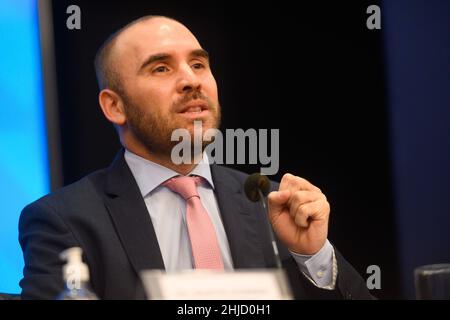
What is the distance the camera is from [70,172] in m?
2.71

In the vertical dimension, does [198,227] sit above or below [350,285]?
above

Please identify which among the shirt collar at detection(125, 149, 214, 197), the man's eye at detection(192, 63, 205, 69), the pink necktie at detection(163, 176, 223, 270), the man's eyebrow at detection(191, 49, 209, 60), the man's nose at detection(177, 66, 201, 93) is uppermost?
the man's eyebrow at detection(191, 49, 209, 60)

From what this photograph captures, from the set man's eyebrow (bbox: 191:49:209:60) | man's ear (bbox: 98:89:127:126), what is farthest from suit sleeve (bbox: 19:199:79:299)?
man's eyebrow (bbox: 191:49:209:60)

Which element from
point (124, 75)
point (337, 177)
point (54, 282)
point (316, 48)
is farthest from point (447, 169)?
point (54, 282)

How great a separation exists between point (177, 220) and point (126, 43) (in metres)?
0.68

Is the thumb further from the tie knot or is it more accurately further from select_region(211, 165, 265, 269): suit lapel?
the tie knot

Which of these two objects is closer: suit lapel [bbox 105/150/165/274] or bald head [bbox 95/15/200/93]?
suit lapel [bbox 105/150/165/274]

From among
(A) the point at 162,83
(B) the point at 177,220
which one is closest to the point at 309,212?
(B) the point at 177,220

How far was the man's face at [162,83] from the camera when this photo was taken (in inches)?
103

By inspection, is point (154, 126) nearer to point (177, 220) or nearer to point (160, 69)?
point (160, 69)

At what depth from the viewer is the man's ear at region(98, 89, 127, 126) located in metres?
2.72

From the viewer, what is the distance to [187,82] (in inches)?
103

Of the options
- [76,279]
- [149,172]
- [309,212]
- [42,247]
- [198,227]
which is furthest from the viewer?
[149,172]

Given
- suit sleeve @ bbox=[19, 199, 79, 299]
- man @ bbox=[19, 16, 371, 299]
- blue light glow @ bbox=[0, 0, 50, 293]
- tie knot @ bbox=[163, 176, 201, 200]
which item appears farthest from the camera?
blue light glow @ bbox=[0, 0, 50, 293]
